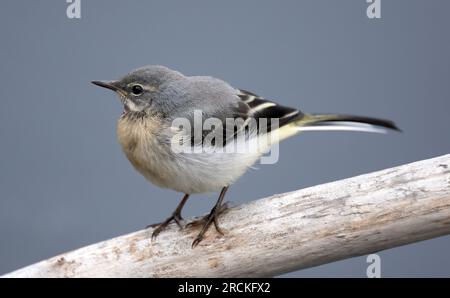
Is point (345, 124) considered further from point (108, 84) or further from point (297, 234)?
point (108, 84)

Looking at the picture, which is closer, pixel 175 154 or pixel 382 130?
pixel 175 154

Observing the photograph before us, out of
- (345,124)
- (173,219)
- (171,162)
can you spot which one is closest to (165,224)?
(173,219)

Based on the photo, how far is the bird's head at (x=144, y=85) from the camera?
13.9 feet

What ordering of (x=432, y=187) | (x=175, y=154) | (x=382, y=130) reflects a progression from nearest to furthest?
(x=432, y=187) → (x=175, y=154) → (x=382, y=130)

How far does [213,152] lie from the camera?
4.14 m

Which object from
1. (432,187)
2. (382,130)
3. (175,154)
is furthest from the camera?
(382,130)

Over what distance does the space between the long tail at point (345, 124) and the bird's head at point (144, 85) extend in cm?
109

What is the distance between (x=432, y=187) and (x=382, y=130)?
67cm

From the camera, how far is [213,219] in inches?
170

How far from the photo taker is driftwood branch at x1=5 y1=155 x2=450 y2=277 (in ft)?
12.6

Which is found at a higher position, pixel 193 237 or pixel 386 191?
pixel 386 191

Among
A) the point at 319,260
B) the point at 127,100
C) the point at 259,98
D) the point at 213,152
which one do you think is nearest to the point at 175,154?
the point at 213,152

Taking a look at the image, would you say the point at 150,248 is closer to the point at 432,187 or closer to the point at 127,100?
the point at 127,100

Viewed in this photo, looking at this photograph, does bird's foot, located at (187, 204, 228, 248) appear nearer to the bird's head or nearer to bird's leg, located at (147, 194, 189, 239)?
bird's leg, located at (147, 194, 189, 239)
